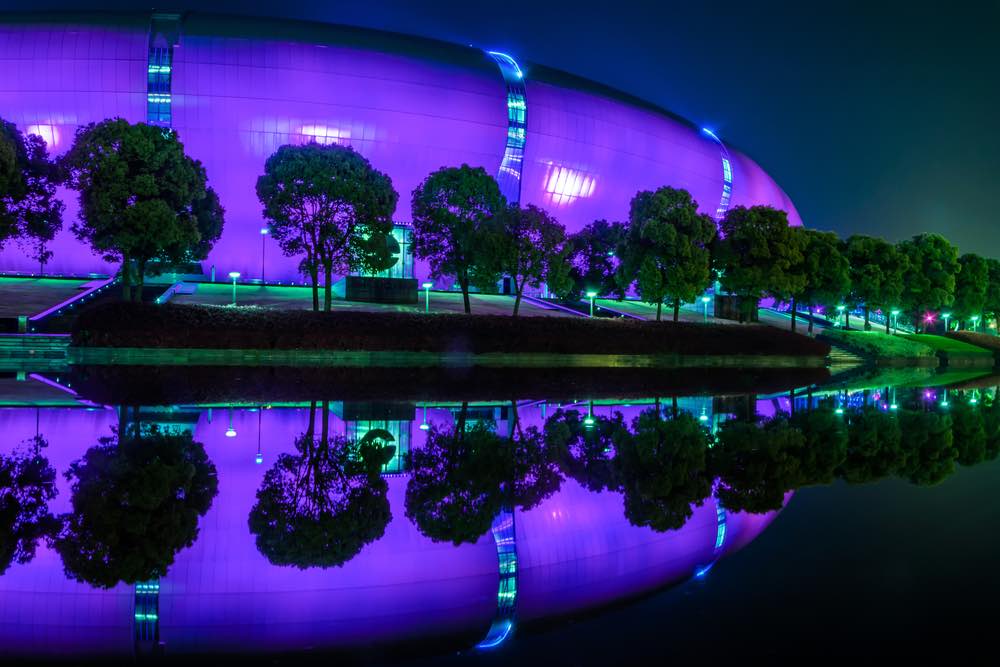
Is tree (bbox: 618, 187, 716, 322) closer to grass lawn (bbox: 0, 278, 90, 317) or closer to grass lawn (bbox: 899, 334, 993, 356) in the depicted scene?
grass lawn (bbox: 899, 334, 993, 356)

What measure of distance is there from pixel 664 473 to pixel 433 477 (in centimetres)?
235

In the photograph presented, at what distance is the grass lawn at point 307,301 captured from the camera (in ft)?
132

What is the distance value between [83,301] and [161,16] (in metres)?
21.2

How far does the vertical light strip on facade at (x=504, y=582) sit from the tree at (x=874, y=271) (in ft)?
174

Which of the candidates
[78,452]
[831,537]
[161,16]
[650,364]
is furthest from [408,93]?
[831,537]

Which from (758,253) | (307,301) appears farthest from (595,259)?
(307,301)

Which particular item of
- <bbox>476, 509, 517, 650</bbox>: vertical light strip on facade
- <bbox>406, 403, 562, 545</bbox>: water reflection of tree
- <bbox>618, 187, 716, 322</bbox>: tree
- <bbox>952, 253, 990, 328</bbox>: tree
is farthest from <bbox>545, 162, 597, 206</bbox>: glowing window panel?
<bbox>476, 509, 517, 650</bbox>: vertical light strip on facade

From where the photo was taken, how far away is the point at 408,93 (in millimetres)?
51281

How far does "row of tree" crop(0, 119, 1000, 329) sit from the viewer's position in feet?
102

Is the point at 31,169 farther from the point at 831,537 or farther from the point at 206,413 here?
the point at 831,537

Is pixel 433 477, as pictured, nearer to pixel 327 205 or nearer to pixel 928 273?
pixel 327 205

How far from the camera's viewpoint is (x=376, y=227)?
1353 inches

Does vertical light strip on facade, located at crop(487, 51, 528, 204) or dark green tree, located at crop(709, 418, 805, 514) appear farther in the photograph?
vertical light strip on facade, located at crop(487, 51, 528, 204)

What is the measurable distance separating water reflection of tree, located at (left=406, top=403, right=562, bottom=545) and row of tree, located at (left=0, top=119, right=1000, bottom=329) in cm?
2357
